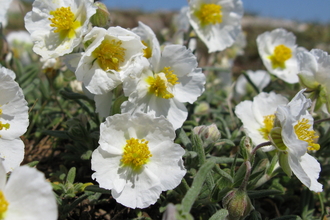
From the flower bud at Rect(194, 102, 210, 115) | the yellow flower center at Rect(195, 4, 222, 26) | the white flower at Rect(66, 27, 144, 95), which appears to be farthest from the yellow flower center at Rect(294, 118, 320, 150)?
the yellow flower center at Rect(195, 4, 222, 26)

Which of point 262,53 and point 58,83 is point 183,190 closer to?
point 58,83

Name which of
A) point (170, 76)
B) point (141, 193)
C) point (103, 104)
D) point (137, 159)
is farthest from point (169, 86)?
point (141, 193)

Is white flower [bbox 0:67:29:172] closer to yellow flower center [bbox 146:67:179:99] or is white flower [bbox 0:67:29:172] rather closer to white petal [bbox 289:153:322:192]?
yellow flower center [bbox 146:67:179:99]

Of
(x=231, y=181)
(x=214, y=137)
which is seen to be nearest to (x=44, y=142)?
(x=214, y=137)

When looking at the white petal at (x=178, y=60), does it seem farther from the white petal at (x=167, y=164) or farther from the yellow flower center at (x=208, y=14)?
the yellow flower center at (x=208, y=14)

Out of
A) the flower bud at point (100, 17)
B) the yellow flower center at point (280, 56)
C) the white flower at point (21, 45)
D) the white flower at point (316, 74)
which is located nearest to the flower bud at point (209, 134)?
the white flower at point (316, 74)

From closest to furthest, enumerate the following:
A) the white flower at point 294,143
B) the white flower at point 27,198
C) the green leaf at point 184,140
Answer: the white flower at point 27,198
the white flower at point 294,143
the green leaf at point 184,140

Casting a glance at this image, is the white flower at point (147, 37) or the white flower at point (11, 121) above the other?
the white flower at point (147, 37)

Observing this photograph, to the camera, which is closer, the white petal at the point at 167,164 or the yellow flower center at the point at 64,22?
the white petal at the point at 167,164
